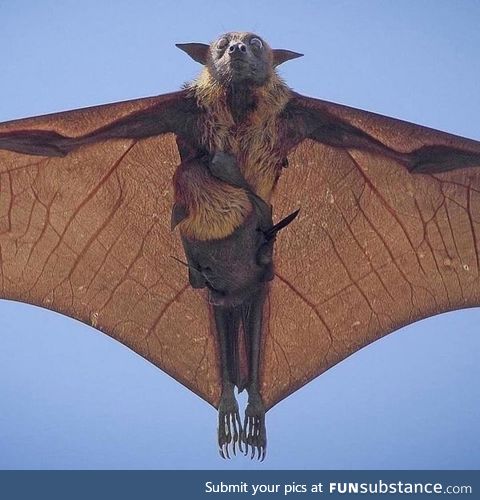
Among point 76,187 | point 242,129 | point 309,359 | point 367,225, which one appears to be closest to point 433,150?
point 367,225

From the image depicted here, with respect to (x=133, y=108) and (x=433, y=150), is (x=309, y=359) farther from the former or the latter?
(x=133, y=108)

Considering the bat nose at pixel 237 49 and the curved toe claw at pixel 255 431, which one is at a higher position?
the bat nose at pixel 237 49

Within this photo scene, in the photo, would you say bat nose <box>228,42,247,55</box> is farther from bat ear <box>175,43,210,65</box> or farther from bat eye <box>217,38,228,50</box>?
bat ear <box>175,43,210,65</box>

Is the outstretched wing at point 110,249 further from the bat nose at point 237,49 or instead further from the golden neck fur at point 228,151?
the bat nose at point 237,49

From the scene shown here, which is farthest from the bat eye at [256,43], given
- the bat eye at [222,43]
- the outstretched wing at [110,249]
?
the outstretched wing at [110,249]

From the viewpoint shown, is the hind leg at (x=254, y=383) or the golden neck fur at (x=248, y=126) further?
the hind leg at (x=254, y=383)

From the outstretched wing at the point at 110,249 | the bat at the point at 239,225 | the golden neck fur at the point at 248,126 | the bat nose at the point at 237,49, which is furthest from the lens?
the outstretched wing at the point at 110,249

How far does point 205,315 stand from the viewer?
5609mm

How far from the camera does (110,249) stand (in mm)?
5465

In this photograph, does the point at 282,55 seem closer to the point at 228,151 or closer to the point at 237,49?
the point at 237,49

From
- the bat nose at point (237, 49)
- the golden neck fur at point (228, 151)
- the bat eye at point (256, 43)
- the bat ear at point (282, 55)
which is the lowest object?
the golden neck fur at point (228, 151)

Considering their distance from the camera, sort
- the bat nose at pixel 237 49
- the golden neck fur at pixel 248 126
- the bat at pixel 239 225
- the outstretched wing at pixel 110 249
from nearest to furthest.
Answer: the bat nose at pixel 237 49
the golden neck fur at pixel 248 126
the bat at pixel 239 225
the outstretched wing at pixel 110 249

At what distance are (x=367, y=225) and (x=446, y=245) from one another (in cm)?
41

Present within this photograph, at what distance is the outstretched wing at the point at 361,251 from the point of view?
5.29 m
